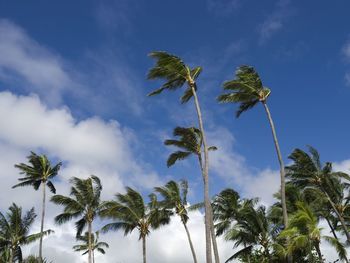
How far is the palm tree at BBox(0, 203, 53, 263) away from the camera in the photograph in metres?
43.4

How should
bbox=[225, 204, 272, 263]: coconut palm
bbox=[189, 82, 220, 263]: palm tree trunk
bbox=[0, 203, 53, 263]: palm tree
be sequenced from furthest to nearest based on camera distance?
bbox=[0, 203, 53, 263]: palm tree → bbox=[225, 204, 272, 263]: coconut palm → bbox=[189, 82, 220, 263]: palm tree trunk

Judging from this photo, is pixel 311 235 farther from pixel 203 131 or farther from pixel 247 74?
pixel 247 74

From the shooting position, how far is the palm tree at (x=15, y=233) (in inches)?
1710

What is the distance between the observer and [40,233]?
43.7 metres

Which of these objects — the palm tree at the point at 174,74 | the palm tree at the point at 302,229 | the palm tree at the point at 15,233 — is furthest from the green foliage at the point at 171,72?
the palm tree at the point at 15,233

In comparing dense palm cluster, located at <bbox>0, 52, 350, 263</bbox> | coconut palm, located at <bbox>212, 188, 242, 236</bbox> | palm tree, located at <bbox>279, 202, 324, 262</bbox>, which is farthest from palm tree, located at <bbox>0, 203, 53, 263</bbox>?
palm tree, located at <bbox>279, 202, 324, 262</bbox>

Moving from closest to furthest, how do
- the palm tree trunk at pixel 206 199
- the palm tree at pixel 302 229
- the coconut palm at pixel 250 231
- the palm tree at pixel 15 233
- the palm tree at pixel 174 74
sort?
the palm tree at pixel 302 229
the palm tree trunk at pixel 206 199
the palm tree at pixel 174 74
the coconut palm at pixel 250 231
the palm tree at pixel 15 233

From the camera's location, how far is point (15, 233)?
43531 mm

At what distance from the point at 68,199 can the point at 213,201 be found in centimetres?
1402

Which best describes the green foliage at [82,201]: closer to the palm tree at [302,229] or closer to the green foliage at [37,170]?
the green foliage at [37,170]

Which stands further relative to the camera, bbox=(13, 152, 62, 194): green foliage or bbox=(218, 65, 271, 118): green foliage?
bbox=(13, 152, 62, 194): green foliage

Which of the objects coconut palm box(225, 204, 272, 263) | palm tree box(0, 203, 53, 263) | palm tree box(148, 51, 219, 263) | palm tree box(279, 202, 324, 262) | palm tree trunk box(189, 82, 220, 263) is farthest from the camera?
palm tree box(0, 203, 53, 263)

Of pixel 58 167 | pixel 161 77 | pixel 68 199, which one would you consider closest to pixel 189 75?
pixel 161 77

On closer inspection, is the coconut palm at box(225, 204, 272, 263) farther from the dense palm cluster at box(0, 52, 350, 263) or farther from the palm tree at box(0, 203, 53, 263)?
the palm tree at box(0, 203, 53, 263)
